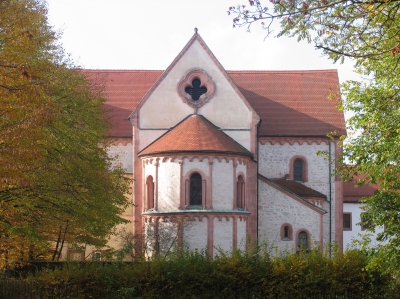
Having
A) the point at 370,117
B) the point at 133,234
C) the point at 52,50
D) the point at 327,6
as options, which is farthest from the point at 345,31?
the point at 133,234

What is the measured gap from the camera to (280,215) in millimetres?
38938

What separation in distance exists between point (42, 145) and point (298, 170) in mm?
23945

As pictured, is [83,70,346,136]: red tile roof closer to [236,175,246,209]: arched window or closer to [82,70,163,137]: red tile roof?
[82,70,163,137]: red tile roof

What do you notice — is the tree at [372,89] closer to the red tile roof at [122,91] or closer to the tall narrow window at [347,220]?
the red tile roof at [122,91]

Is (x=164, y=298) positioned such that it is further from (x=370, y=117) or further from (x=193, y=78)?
(x=193, y=78)

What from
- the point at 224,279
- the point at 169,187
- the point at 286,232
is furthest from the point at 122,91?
the point at 224,279

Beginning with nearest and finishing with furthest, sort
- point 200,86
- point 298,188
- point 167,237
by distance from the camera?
point 167,237, point 200,86, point 298,188

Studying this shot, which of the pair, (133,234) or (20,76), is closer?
(20,76)

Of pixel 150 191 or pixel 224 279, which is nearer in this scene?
pixel 224 279

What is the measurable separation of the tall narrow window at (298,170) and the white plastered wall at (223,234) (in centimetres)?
898

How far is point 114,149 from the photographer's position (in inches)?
1645

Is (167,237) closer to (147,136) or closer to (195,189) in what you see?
(195,189)

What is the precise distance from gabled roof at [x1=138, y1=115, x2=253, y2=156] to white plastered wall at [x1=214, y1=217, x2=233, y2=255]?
→ 11.6 feet

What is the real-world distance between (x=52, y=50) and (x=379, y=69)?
515 inches
